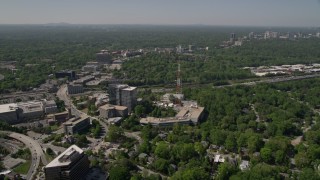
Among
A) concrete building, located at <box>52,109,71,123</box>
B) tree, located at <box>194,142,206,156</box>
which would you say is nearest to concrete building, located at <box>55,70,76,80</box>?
concrete building, located at <box>52,109,71,123</box>

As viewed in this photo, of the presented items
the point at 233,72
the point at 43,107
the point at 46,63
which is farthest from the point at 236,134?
the point at 46,63

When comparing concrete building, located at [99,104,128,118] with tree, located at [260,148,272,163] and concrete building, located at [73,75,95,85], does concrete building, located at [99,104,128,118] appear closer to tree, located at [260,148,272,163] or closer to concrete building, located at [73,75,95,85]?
concrete building, located at [73,75,95,85]

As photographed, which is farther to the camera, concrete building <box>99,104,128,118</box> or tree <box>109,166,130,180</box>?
concrete building <box>99,104,128,118</box>

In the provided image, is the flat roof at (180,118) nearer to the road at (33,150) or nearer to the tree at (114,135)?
the tree at (114,135)

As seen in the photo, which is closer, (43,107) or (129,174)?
(129,174)

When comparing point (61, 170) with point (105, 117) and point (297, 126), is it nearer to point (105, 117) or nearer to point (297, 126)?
point (105, 117)

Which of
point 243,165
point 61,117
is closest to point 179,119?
point 243,165

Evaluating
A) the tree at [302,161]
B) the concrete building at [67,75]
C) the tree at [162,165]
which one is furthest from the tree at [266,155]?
the concrete building at [67,75]
